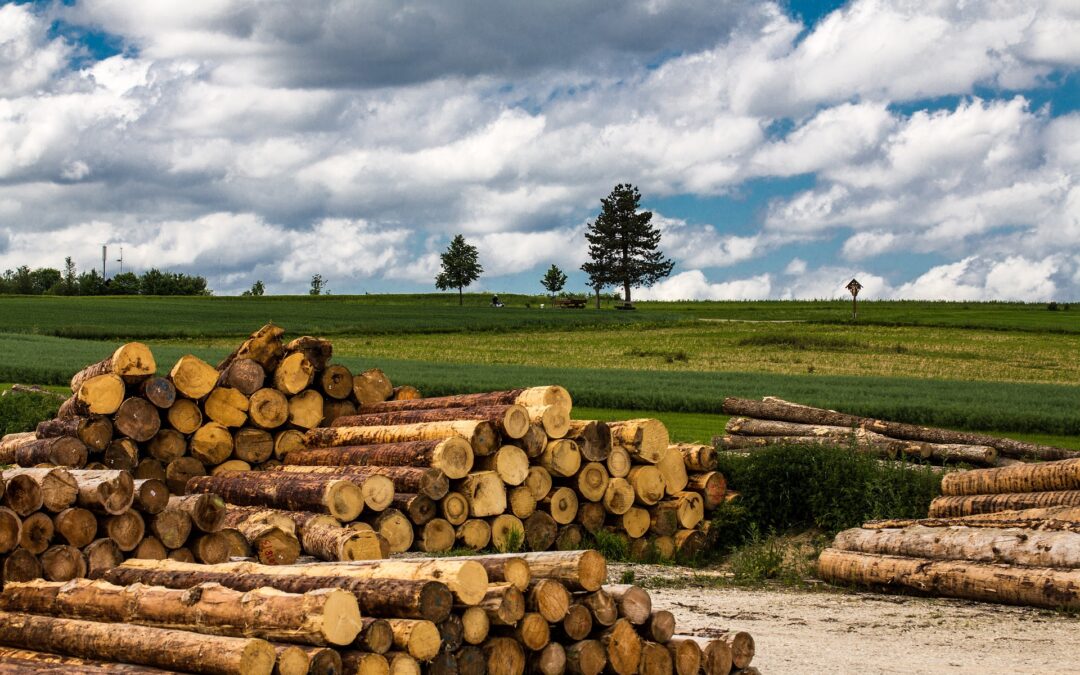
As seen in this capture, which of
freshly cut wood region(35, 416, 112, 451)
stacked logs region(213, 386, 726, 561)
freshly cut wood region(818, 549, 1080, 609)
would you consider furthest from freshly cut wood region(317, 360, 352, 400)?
freshly cut wood region(818, 549, 1080, 609)

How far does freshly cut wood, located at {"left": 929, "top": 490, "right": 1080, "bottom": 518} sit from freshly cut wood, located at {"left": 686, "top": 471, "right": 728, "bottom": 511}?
10.1 ft

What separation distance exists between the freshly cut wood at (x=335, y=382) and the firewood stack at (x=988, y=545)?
24.6 feet

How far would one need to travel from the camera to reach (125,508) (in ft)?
37.9

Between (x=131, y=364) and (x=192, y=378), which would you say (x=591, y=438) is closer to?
(x=192, y=378)

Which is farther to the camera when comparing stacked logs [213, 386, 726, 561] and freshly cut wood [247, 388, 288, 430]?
freshly cut wood [247, 388, 288, 430]

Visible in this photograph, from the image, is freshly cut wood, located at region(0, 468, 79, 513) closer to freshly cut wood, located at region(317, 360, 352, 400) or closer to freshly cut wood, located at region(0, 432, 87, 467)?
freshly cut wood, located at region(0, 432, 87, 467)

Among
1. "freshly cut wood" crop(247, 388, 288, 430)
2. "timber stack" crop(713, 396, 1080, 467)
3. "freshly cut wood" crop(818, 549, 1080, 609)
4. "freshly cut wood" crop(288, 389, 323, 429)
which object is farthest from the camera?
"timber stack" crop(713, 396, 1080, 467)

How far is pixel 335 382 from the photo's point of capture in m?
17.8

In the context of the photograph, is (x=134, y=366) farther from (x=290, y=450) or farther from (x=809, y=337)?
(x=809, y=337)

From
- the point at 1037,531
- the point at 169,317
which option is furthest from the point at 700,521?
the point at 169,317

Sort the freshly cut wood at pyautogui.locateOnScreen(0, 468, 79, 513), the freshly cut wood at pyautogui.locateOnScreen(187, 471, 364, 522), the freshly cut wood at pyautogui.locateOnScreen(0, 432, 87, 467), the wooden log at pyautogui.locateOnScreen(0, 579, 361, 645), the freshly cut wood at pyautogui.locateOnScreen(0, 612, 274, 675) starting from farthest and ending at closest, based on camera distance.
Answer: the freshly cut wood at pyautogui.locateOnScreen(0, 432, 87, 467)
the freshly cut wood at pyautogui.locateOnScreen(187, 471, 364, 522)
the freshly cut wood at pyautogui.locateOnScreen(0, 468, 79, 513)
the wooden log at pyautogui.locateOnScreen(0, 579, 361, 645)
the freshly cut wood at pyautogui.locateOnScreen(0, 612, 274, 675)

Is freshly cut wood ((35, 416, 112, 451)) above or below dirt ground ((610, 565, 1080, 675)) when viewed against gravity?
above

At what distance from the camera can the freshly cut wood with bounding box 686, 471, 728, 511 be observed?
17578 mm

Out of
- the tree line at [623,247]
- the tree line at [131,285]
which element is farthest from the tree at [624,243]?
the tree line at [131,285]
